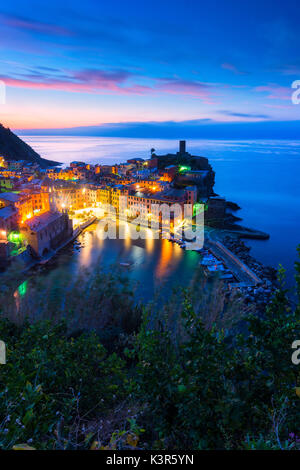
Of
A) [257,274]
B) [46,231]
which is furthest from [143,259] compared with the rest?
[257,274]

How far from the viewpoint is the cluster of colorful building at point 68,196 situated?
11336 mm

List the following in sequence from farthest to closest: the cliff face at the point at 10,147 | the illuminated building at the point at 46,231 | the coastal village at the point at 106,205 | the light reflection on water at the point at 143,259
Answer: the cliff face at the point at 10,147 < the illuminated building at the point at 46,231 < the coastal village at the point at 106,205 < the light reflection on water at the point at 143,259

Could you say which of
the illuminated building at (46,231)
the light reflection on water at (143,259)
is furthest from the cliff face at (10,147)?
the light reflection on water at (143,259)

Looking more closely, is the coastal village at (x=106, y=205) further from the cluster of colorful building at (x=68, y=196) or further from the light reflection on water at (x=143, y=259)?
the light reflection on water at (x=143, y=259)

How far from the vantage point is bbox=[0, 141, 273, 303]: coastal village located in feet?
34.4

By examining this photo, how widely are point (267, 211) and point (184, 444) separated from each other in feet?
70.3

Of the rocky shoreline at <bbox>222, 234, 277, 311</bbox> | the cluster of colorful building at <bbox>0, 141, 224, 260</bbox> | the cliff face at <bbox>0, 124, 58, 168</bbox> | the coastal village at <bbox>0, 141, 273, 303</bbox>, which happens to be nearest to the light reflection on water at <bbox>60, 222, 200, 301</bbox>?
the coastal village at <bbox>0, 141, 273, 303</bbox>

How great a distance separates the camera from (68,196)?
1831 centimetres

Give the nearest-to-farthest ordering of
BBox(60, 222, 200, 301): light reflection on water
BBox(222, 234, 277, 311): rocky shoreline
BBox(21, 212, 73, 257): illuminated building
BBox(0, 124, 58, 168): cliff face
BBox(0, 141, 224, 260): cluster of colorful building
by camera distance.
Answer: BBox(222, 234, 277, 311): rocky shoreline
BBox(60, 222, 200, 301): light reflection on water
BBox(21, 212, 73, 257): illuminated building
BBox(0, 141, 224, 260): cluster of colorful building
BBox(0, 124, 58, 168): cliff face

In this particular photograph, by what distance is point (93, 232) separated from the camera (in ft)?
49.4

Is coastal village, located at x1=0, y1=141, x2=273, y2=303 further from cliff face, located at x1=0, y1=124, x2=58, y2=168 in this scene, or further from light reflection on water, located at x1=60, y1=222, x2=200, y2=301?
cliff face, located at x1=0, y1=124, x2=58, y2=168

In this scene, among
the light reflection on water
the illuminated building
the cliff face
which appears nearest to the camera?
the light reflection on water
